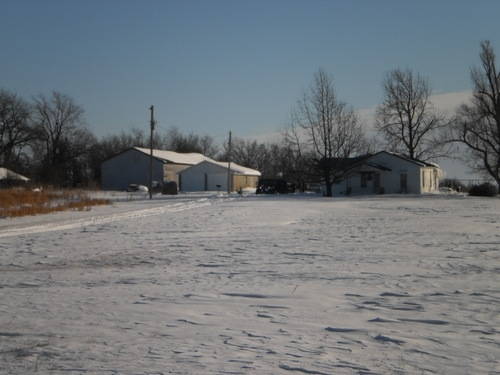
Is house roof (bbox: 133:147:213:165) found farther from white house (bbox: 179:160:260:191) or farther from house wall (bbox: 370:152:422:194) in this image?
house wall (bbox: 370:152:422:194)

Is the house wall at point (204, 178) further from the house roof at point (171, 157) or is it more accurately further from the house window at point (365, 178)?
the house window at point (365, 178)

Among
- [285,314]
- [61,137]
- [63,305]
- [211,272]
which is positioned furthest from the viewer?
[61,137]

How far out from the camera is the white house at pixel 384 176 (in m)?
53.4

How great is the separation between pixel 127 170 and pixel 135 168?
1343 mm

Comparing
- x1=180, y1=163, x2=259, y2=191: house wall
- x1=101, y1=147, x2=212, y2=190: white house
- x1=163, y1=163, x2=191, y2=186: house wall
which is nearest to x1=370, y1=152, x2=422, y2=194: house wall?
x1=180, y1=163, x2=259, y2=191: house wall

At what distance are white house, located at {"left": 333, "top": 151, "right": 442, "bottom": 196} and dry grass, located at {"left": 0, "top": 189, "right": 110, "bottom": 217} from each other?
1139 inches

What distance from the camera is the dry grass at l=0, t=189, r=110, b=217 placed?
23516 millimetres

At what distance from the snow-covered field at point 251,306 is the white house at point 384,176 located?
40.7 metres

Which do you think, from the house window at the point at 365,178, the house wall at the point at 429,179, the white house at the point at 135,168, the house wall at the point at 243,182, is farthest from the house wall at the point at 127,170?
the house wall at the point at 429,179

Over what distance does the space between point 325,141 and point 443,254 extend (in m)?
41.1

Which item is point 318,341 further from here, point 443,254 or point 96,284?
point 443,254

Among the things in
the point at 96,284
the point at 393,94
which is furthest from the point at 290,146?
the point at 96,284

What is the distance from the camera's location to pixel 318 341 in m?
5.35

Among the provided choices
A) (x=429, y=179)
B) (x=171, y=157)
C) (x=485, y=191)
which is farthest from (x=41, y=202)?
(x=171, y=157)
